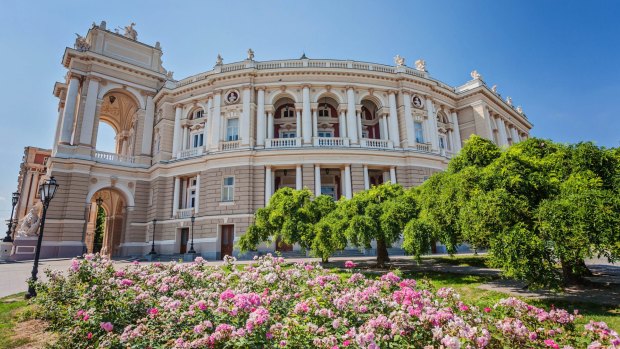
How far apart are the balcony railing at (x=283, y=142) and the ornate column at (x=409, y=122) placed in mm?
9725

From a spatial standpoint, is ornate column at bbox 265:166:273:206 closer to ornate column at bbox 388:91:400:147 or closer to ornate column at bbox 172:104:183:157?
ornate column at bbox 172:104:183:157

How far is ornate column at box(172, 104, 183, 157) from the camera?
96.6ft

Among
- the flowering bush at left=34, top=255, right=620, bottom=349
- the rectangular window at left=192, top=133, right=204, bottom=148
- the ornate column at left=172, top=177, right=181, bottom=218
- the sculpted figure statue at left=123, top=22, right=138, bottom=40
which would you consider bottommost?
the flowering bush at left=34, top=255, right=620, bottom=349

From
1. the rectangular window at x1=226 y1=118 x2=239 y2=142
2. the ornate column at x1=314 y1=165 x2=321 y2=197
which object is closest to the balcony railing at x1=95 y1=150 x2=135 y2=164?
the rectangular window at x1=226 y1=118 x2=239 y2=142

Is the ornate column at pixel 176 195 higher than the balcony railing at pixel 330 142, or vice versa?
the balcony railing at pixel 330 142

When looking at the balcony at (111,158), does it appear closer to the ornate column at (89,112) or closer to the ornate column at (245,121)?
the ornate column at (89,112)

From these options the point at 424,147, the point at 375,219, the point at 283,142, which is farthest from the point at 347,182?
the point at 375,219

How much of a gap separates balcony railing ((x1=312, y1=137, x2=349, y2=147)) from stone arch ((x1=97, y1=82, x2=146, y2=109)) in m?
18.5

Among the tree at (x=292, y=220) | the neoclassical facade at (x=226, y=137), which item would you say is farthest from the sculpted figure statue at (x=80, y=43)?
the tree at (x=292, y=220)

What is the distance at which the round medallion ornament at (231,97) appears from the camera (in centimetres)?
2797

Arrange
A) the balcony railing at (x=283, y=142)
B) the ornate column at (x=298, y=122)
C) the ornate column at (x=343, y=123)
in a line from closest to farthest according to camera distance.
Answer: the balcony railing at (x=283, y=142)
the ornate column at (x=298, y=122)
the ornate column at (x=343, y=123)

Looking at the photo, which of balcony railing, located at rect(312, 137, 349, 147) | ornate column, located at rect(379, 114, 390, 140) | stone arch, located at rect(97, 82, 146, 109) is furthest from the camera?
stone arch, located at rect(97, 82, 146, 109)

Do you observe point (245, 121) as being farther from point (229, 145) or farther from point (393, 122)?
point (393, 122)

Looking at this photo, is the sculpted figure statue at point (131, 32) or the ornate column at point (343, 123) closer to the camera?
the ornate column at point (343, 123)
